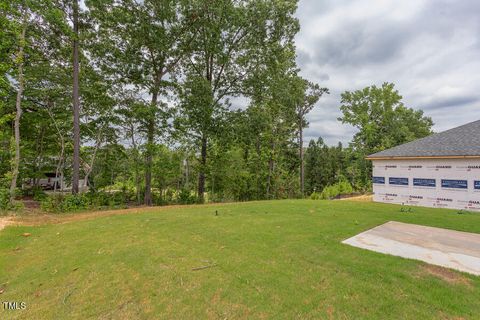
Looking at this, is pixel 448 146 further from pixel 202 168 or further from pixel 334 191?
pixel 202 168

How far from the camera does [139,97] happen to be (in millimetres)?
11469

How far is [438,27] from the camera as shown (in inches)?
354

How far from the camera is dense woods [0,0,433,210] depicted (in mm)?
9359

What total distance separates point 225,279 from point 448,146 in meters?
12.0

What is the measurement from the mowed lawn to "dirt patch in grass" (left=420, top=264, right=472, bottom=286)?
0.5 inches

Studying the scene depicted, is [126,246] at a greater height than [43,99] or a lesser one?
lesser

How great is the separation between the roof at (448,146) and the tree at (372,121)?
28.5ft

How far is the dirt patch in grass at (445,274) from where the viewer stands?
8.57ft

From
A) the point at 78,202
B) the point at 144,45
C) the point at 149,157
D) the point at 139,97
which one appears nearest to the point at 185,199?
the point at 149,157

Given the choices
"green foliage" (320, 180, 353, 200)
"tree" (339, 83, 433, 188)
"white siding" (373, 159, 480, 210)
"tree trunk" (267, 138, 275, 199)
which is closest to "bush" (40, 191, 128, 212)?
"tree trunk" (267, 138, 275, 199)

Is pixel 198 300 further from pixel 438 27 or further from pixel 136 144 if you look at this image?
pixel 438 27

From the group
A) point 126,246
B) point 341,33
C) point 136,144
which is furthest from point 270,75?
point 126,246

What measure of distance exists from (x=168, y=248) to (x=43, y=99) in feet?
35.8

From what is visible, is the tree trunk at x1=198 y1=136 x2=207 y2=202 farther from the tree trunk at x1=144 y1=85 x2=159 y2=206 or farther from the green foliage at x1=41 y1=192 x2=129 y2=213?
the green foliage at x1=41 y1=192 x2=129 y2=213
